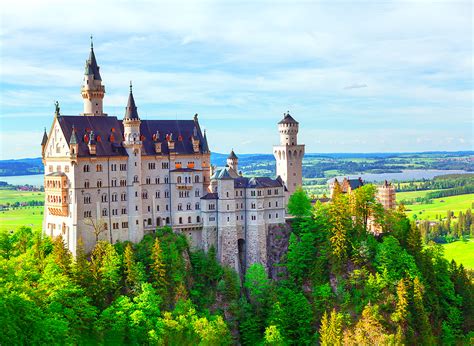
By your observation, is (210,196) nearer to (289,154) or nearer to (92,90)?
(289,154)

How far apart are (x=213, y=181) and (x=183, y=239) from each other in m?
11.0

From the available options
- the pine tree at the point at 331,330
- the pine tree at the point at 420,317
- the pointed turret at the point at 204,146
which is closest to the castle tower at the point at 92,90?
the pointed turret at the point at 204,146

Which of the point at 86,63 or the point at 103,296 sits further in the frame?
the point at 86,63

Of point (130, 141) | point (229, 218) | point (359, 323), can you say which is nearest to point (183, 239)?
point (229, 218)

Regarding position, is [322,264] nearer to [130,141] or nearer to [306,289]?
[306,289]

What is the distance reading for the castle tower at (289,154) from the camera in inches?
5128

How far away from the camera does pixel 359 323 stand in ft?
344

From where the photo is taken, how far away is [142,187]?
11188cm

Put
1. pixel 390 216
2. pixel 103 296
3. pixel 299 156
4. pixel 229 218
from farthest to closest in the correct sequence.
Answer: pixel 299 156 < pixel 390 216 < pixel 229 218 < pixel 103 296

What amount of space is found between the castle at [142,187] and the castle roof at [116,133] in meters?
0.16

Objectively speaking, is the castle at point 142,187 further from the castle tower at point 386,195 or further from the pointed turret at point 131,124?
the castle tower at point 386,195

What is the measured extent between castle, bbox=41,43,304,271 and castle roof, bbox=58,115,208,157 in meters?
0.16

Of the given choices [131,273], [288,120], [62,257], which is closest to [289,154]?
[288,120]

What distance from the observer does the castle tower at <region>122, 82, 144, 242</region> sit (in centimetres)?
10881
